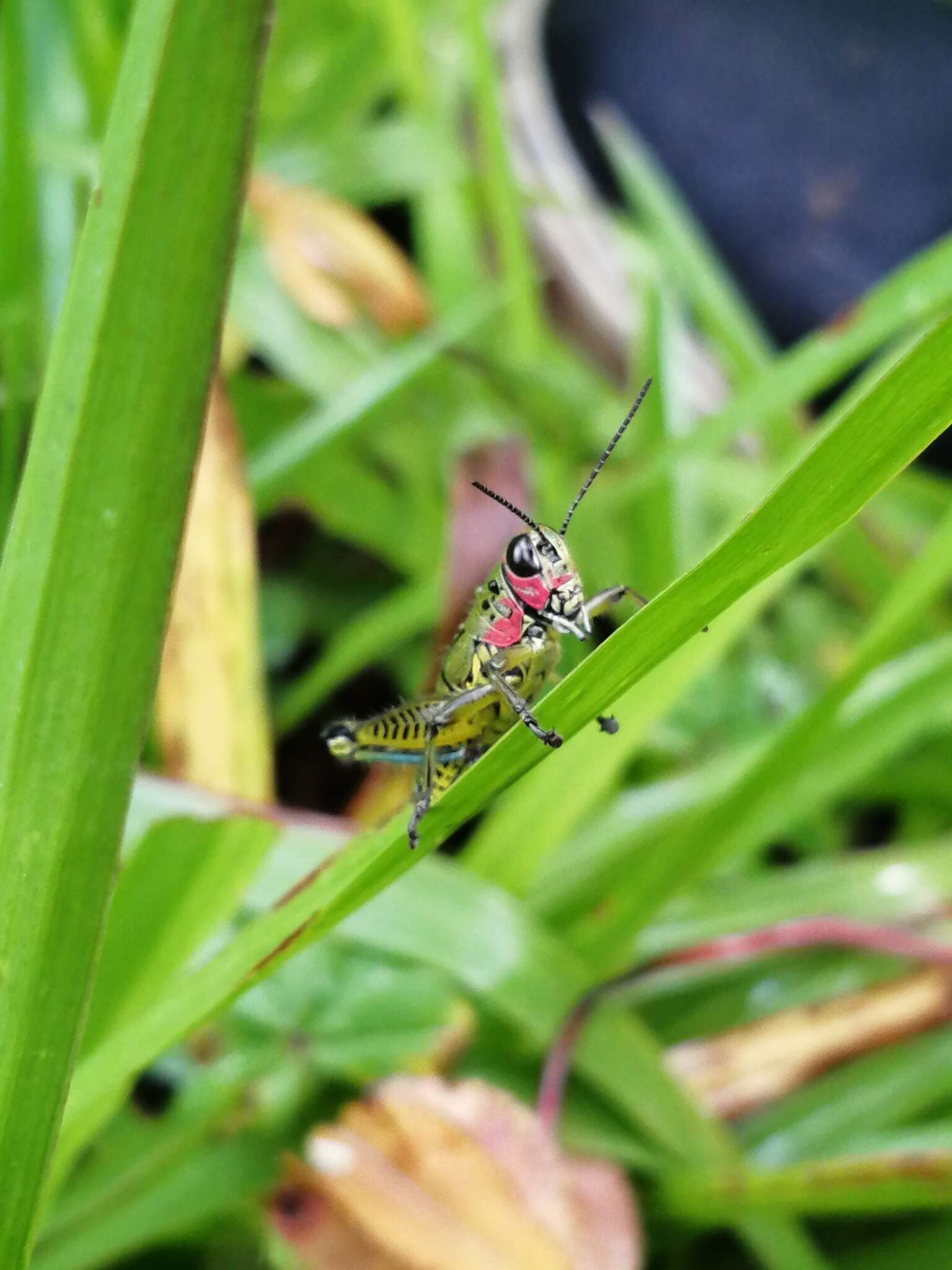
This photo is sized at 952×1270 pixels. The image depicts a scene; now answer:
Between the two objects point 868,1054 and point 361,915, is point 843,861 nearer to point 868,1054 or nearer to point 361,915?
point 868,1054

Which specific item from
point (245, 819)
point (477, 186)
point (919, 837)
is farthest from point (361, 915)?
point (477, 186)

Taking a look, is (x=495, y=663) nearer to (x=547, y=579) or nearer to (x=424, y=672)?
(x=547, y=579)

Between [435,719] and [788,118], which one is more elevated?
[788,118]

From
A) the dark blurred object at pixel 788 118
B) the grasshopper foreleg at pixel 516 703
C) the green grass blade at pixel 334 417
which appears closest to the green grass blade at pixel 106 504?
the grasshopper foreleg at pixel 516 703

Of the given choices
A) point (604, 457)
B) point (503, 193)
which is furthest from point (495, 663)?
point (503, 193)

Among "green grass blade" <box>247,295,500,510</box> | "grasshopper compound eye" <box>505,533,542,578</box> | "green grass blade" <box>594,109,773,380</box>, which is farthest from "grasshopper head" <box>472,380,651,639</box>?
"green grass blade" <box>594,109,773,380</box>
